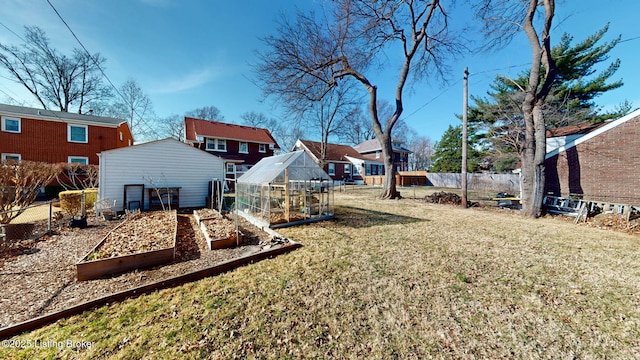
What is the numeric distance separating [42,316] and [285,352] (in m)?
3.22

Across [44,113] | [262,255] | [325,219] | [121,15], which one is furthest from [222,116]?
[262,255]

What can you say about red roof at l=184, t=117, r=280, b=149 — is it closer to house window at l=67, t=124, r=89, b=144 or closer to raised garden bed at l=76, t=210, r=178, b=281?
house window at l=67, t=124, r=89, b=144

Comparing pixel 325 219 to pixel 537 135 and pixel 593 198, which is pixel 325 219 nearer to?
pixel 537 135

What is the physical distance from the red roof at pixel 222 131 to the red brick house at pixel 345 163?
730cm

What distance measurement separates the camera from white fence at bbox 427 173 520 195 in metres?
21.0

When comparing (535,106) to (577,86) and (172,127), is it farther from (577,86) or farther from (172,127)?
(172,127)

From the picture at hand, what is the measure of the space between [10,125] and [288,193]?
20.9 m

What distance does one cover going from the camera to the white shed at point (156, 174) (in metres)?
9.12

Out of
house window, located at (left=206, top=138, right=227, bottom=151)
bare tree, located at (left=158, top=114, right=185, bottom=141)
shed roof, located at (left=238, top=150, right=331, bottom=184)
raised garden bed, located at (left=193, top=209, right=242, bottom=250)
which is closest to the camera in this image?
raised garden bed, located at (left=193, top=209, right=242, bottom=250)

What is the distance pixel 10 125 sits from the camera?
13.9 meters

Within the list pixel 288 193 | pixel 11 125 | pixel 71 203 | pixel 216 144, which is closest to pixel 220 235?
pixel 288 193

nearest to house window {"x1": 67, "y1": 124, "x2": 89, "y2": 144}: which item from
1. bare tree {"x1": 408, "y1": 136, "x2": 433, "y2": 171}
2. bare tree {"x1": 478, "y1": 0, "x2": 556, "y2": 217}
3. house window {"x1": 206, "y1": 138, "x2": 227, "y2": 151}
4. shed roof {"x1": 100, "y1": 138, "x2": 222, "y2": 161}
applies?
house window {"x1": 206, "y1": 138, "x2": 227, "y2": 151}

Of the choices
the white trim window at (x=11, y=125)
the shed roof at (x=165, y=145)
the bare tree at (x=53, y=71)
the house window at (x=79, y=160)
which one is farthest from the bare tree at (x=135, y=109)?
the shed roof at (x=165, y=145)

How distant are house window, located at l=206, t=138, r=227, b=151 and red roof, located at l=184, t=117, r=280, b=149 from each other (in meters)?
0.47
